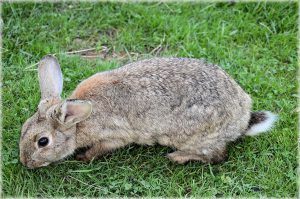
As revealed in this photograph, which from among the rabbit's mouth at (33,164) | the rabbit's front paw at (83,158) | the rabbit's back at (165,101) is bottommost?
the rabbit's front paw at (83,158)

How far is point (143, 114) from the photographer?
496cm

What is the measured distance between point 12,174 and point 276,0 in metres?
3.40

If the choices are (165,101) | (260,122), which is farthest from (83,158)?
(260,122)

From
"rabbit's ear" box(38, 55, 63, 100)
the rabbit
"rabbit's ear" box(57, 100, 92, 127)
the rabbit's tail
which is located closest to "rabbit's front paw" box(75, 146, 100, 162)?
the rabbit

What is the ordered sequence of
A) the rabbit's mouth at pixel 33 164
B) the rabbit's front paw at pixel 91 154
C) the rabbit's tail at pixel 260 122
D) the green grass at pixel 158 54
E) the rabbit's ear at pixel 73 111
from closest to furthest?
1. the rabbit's ear at pixel 73 111
2. the rabbit's mouth at pixel 33 164
3. the green grass at pixel 158 54
4. the rabbit's front paw at pixel 91 154
5. the rabbit's tail at pixel 260 122

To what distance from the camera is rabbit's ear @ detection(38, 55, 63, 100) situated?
5.04m

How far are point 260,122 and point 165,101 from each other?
91 centimetres

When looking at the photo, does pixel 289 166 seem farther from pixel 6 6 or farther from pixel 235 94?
pixel 6 6

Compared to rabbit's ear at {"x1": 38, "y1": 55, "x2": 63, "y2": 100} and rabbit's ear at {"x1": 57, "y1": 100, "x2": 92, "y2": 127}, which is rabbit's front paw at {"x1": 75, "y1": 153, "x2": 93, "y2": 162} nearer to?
rabbit's ear at {"x1": 57, "y1": 100, "x2": 92, "y2": 127}

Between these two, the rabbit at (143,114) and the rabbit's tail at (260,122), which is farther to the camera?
the rabbit's tail at (260,122)

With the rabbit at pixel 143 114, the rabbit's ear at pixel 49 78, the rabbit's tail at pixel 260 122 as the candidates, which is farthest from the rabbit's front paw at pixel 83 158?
the rabbit's tail at pixel 260 122

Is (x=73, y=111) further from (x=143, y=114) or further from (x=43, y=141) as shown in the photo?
(x=143, y=114)

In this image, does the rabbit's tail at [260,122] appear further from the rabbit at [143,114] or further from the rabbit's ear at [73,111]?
the rabbit's ear at [73,111]

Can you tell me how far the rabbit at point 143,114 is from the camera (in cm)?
483
